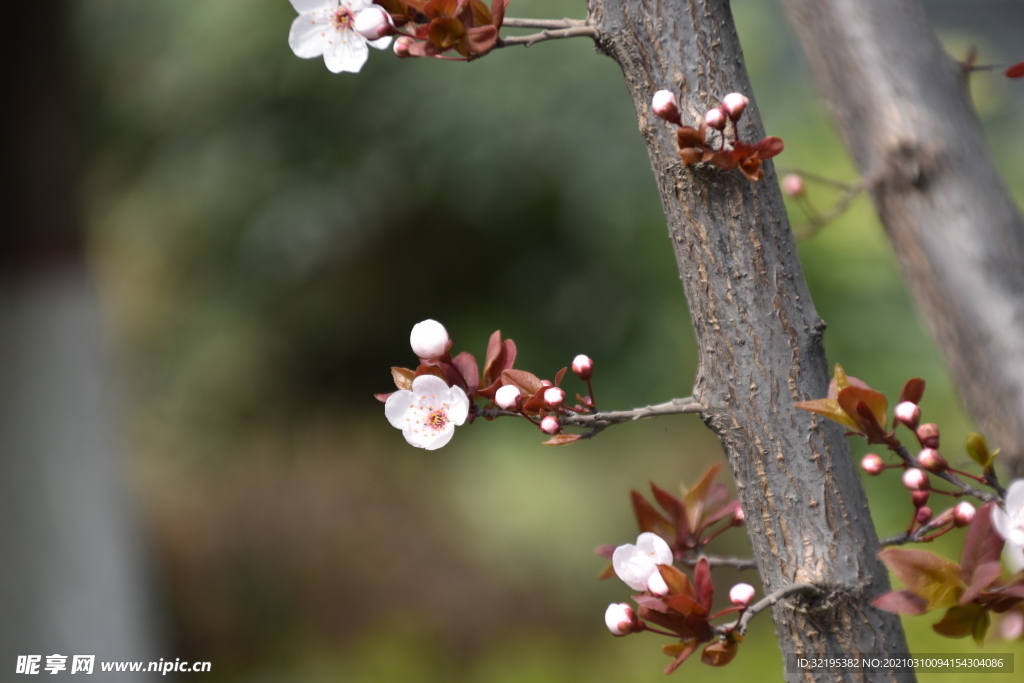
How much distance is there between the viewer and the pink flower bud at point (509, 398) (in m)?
0.50

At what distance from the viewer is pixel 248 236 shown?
9.14ft

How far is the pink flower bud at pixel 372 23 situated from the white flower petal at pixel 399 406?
0.78 ft

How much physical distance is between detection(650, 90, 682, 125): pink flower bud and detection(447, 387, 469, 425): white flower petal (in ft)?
0.73

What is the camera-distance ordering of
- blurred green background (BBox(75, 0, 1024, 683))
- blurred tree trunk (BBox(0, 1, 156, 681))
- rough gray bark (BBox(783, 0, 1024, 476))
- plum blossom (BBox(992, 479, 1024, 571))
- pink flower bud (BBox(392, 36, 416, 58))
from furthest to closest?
blurred green background (BBox(75, 0, 1024, 683)), blurred tree trunk (BBox(0, 1, 156, 681)), rough gray bark (BBox(783, 0, 1024, 476)), pink flower bud (BBox(392, 36, 416, 58)), plum blossom (BBox(992, 479, 1024, 571))

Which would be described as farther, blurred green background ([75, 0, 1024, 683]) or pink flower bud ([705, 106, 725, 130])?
blurred green background ([75, 0, 1024, 683])

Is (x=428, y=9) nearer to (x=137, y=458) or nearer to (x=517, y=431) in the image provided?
(x=517, y=431)

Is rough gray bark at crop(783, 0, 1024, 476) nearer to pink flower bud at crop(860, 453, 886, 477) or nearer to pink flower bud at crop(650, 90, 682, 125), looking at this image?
pink flower bud at crop(860, 453, 886, 477)

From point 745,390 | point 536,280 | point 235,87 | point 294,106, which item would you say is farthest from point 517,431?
point 745,390

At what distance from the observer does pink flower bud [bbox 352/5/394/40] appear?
1.66 ft

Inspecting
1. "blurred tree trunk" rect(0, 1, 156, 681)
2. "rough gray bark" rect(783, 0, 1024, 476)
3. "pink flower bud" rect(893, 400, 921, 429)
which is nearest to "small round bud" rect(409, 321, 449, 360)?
"pink flower bud" rect(893, 400, 921, 429)

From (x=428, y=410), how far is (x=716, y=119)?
266mm

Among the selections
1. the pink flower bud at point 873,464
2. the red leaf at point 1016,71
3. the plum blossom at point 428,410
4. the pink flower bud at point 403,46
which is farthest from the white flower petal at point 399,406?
the red leaf at point 1016,71

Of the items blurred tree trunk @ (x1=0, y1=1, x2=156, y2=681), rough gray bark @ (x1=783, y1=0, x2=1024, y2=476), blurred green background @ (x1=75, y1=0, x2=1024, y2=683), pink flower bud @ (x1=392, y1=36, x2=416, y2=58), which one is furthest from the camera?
blurred green background @ (x1=75, y1=0, x2=1024, y2=683)

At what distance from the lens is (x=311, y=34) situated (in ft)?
1.87
